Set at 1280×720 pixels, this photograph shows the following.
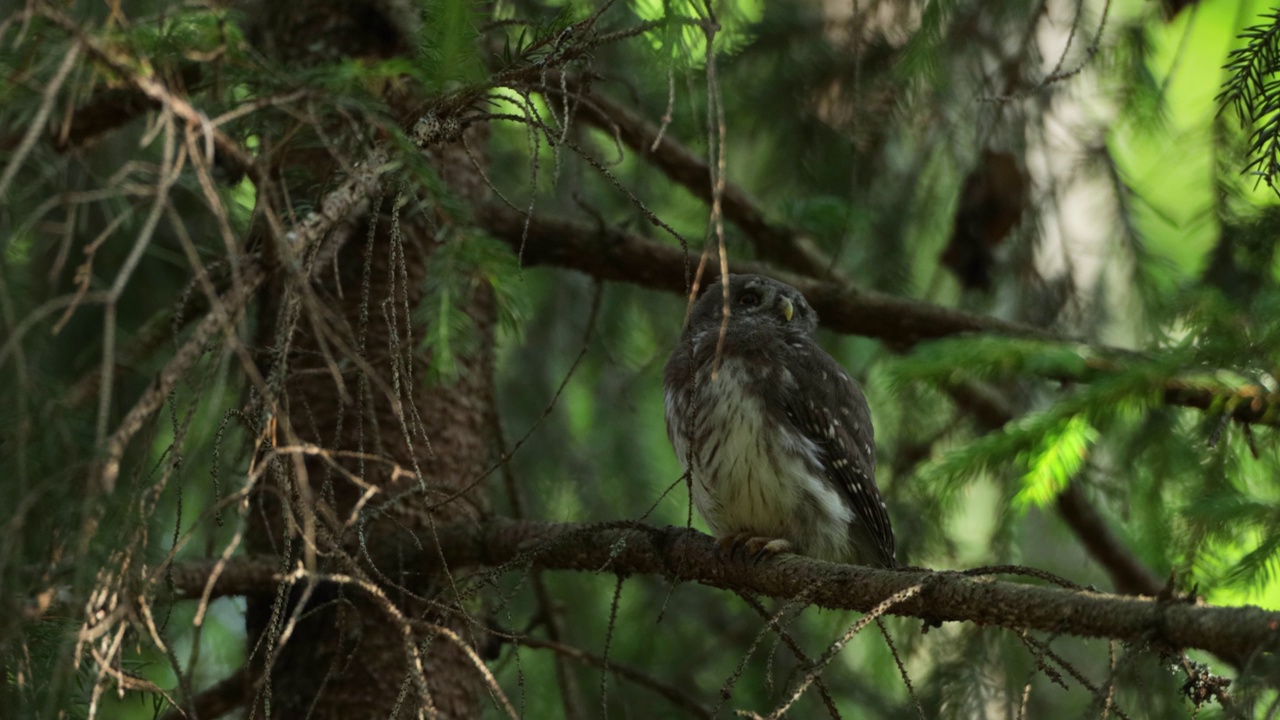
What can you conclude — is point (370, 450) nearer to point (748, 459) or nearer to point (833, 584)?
point (748, 459)

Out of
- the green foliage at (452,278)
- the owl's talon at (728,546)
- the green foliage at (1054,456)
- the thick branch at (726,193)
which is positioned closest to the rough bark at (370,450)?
A: the green foliage at (452,278)

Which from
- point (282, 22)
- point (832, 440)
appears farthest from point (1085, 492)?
point (282, 22)

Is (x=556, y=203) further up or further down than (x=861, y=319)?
further up

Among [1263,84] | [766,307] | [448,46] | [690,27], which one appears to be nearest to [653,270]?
[766,307]

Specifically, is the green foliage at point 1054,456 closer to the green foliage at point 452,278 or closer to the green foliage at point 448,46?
the green foliage at point 452,278

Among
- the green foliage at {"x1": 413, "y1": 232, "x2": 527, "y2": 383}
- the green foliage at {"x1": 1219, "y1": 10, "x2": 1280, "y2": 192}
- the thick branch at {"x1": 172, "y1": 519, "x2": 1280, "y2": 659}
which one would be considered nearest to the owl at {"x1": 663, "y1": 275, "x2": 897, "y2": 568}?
the thick branch at {"x1": 172, "y1": 519, "x2": 1280, "y2": 659}

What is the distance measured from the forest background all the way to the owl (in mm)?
257

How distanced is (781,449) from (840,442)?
0.28m

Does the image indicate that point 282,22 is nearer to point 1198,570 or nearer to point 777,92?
point 777,92

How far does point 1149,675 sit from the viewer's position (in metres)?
3.98

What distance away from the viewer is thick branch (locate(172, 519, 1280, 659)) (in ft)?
6.41

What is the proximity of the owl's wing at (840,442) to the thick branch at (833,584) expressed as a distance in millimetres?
974

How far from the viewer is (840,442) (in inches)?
169

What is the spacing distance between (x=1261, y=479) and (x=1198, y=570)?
533 mm
